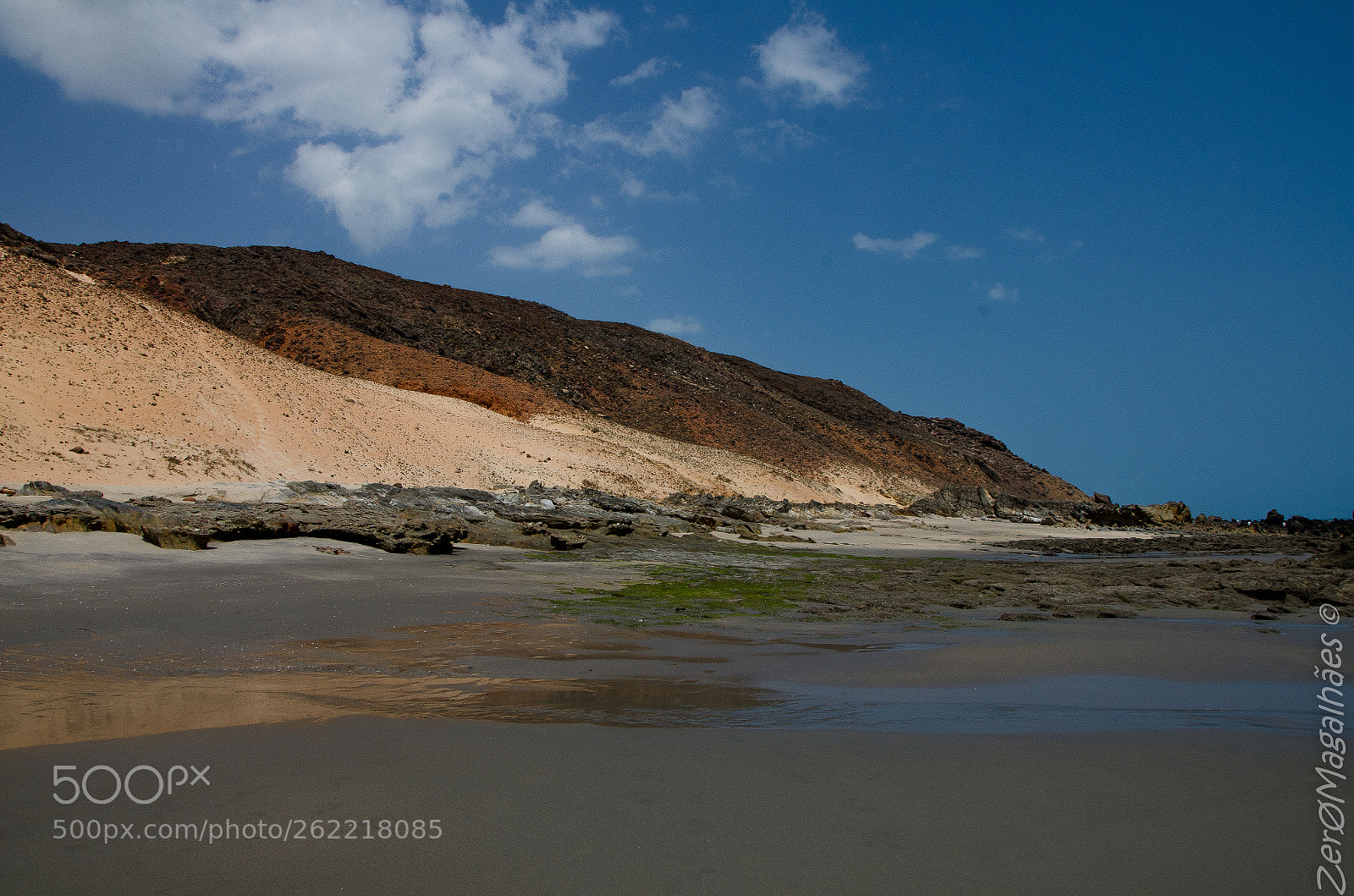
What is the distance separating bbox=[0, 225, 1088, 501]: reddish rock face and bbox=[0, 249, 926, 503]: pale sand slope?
9753mm

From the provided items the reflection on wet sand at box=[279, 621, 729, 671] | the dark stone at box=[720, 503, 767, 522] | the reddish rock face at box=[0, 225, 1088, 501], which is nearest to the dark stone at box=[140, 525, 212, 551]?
the reflection on wet sand at box=[279, 621, 729, 671]

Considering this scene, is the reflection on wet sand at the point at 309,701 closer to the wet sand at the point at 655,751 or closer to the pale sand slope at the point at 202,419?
the wet sand at the point at 655,751

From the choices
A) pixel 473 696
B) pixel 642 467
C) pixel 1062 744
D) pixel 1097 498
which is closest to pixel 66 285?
pixel 642 467

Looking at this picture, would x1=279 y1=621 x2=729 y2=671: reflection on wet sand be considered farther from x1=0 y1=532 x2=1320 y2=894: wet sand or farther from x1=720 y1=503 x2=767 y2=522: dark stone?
x1=720 y1=503 x2=767 y2=522: dark stone

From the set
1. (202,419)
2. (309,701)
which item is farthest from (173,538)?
(202,419)

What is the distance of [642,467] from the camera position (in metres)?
35.2

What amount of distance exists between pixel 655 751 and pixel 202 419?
22781mm

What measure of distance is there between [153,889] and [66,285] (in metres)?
30.3

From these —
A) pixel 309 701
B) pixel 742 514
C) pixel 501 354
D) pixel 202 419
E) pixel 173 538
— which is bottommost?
pixel 309 701

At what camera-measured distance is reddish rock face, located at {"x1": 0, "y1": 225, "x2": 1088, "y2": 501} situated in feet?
143

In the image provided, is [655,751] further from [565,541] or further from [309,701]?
[565,541]

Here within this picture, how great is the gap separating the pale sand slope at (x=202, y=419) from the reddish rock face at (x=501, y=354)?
975cm

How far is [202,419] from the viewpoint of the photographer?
22.1m

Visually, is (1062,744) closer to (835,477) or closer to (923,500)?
(923,500)
